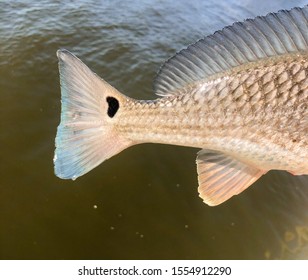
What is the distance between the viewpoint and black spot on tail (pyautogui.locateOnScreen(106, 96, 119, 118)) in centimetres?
205

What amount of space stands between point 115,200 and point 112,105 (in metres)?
1.41

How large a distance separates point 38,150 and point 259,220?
7.56ft

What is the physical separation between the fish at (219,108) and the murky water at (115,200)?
1059 mm

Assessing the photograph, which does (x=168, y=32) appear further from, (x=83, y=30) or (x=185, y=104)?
(x=185, y=104)

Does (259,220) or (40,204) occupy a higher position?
(40,204)

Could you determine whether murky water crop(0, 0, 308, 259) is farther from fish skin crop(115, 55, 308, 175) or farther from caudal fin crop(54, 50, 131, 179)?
fish skin crop(115, 55, 308, 175)

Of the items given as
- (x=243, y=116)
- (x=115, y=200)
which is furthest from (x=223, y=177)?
(x=115, y=200)

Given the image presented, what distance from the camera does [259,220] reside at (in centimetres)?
329

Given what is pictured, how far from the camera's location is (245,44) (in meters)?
1.87

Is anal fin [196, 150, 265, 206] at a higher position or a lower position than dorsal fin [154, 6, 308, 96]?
lower

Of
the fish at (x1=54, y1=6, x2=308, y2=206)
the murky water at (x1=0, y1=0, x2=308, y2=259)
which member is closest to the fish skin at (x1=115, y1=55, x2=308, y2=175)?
the fish at (x1=54, y1=6, x2=308, y2=206)
